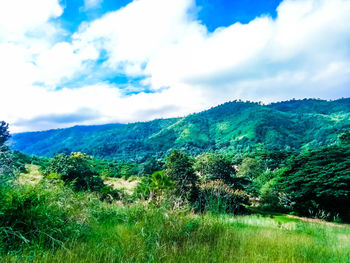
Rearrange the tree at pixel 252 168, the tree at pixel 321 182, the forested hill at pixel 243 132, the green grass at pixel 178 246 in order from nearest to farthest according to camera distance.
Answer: the green grass at pixel 178 246 → the tree at pixel 321 182 → the tree at pixel 252 168 → the forested hill at pixel 243 132

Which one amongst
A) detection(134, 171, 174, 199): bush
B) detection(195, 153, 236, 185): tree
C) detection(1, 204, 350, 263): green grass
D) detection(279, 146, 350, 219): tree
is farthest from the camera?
detection(195, 153, 236, 185): tree

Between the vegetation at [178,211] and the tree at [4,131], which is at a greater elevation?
the tree at [4,131]

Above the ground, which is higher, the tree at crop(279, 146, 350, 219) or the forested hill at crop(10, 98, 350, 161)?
the forested hill at crop(10, 98, 350, 161)

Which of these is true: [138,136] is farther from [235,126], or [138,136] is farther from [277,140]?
[277,140]

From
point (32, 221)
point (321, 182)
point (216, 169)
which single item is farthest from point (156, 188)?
point (216, 169)

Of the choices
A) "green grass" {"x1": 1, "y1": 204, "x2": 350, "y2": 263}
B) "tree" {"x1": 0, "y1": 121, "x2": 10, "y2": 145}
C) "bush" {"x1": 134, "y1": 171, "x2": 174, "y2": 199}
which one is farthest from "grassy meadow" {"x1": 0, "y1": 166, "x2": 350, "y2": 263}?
"tree" {"x1": 0, "y1": 121, "x2": 10, "y2": 145}

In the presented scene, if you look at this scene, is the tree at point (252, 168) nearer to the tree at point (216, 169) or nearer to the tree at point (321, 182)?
the tree at point (216, 169)

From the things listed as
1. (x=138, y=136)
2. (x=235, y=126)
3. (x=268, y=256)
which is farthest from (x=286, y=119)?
(x=268, y=256)

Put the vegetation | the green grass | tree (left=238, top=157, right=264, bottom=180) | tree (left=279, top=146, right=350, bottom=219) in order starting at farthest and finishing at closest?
tree (left=238, top=157, right=264, bottom=180), tree (left=279, top=146, right=350, bottom=219), the vegetation, the green grass

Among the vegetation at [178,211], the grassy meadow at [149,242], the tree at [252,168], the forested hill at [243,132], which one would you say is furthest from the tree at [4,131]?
the forested hill at [243,132]

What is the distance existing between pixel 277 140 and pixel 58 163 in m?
95.0

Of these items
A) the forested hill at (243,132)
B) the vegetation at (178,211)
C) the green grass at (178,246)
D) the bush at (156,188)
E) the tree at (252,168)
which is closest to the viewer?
the green grass at (178,246)

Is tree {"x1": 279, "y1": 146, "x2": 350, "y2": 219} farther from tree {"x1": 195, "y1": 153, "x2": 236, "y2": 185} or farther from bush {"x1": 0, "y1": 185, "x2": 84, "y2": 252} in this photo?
bush {"x1": 0, "y1": 185, "x2": 84, "y2": 252}

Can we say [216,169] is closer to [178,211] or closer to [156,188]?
[156,188]
